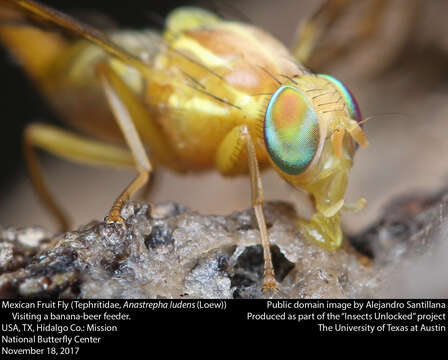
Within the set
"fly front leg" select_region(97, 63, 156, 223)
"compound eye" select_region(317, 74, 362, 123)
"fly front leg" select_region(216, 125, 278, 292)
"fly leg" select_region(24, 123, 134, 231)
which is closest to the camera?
"fly front leg" select_region(216, 125, 278, 292)

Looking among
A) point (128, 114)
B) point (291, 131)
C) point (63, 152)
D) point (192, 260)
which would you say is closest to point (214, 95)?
point (128, 114)

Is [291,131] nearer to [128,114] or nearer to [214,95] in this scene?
[214,95]

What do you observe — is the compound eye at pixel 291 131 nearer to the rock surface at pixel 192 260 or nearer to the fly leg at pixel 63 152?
the rock surface at pixel 192 260

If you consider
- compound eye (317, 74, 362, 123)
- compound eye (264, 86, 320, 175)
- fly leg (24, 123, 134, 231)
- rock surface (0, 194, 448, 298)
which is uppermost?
fly leg (24, 123, 134, 231)

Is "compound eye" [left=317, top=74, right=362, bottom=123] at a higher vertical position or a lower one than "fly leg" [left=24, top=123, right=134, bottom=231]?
lower

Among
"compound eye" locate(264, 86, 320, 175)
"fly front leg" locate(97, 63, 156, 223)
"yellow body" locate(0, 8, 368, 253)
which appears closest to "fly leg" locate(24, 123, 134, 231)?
"yellow body" locate(0, 8, 368, 253)

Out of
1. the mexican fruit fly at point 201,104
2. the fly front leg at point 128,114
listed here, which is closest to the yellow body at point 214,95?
the mexican fruit fly at point 201,104

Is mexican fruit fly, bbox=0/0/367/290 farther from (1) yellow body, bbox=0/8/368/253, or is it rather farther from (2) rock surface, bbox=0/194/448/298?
(2) rock surface, bbox=0/194/448/298

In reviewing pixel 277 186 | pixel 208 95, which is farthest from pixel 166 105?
pixel 277 186
